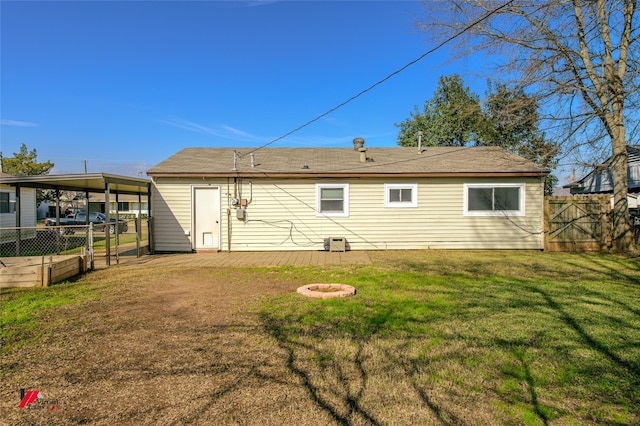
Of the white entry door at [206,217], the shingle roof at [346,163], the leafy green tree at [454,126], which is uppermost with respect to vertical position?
the leafy green tree at [454,126]

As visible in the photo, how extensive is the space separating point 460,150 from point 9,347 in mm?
14296

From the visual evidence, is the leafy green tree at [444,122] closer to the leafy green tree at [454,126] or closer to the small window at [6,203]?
the leafy green tree at [454,126]

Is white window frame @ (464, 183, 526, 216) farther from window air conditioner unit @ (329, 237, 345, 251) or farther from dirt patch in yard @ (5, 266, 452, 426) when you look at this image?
dirt patch in yard @ (5, 266, 452, 426)

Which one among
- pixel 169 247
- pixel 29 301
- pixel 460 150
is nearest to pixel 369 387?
pixel 29 301

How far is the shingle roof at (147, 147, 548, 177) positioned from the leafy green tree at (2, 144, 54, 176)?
2815 cm

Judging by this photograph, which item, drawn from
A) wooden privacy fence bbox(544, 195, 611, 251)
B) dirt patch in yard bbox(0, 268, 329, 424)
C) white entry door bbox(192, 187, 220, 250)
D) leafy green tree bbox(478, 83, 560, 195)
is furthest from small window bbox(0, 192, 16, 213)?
wooden privacy fence bbox(544, 195, 611, 251)

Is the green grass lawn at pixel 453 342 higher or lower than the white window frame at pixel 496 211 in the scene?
lower

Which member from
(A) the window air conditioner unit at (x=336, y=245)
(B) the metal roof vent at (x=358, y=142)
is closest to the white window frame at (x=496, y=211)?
(B) the metal roof vent at (x=358, y=142)

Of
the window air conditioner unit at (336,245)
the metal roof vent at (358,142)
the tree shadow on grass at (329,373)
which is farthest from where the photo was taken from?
the metal roof vent at (358,142)

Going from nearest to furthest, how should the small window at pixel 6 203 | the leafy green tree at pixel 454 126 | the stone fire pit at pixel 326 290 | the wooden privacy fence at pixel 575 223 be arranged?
the stone fire pit at pixel 326 290
the wooden privacy fence at pixel 575 223
the small window at pixel 6 203
the leafy green tree at pixel 454 126

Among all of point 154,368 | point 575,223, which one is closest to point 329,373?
point 154,368

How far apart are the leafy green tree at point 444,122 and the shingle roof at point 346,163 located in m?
13.0

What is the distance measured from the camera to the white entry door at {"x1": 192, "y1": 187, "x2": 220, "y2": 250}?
11.3 metres

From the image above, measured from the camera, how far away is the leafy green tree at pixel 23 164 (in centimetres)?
3109
